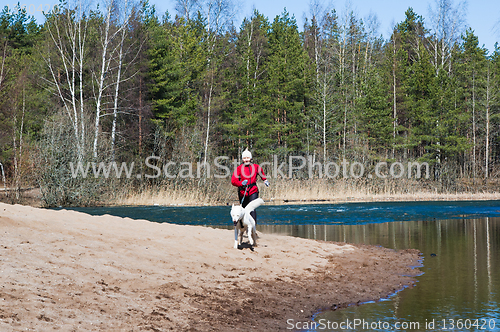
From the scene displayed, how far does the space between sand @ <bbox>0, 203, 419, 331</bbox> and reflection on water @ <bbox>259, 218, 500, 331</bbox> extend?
1.49 ft

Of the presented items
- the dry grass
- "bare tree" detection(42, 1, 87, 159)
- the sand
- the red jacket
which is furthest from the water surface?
"bare tree" detection(42, 1, 87, 159)

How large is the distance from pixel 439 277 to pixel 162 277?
536cm

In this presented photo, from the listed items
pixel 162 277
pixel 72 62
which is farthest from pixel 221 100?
pixel 162 277

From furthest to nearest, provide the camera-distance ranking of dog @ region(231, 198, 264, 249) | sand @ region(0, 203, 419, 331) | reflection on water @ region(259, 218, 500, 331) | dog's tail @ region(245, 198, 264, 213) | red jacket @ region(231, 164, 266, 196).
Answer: red jacket @ region(231, 164, 266, 196) → dog's tail @ region(245, 198, 264, 213) → dog @ region(231, 198, 264, 249) → reflection on water @ region(259, 218, 500, 331) → sand @ region(0, 203, 419, 331)

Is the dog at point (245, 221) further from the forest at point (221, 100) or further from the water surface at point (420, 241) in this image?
the forest at point (221, 100)

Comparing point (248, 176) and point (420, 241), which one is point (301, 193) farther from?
point (248, 176)

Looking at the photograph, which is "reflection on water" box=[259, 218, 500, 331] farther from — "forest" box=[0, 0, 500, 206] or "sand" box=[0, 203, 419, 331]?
"forest" box=[0, 0, 500, 206]

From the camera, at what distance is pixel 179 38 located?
47.1m

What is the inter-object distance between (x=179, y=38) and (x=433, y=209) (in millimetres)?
29326

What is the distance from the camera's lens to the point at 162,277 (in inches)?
309

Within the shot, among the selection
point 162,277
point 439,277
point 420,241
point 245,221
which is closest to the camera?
point 162,277

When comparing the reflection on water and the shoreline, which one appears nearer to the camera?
the reflection on water

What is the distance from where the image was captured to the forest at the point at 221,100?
99.5 feet

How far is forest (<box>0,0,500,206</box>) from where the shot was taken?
1194 inches
